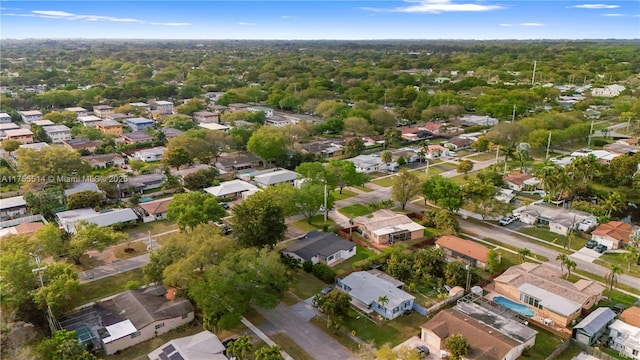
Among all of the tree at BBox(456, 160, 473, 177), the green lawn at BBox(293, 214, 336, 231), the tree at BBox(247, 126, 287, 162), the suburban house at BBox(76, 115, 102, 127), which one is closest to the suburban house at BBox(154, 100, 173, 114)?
the suburban house at BBox(76, 115, 102, 127)

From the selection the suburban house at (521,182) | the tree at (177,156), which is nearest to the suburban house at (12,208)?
the tree at (177,156)

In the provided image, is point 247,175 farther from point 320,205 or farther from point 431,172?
point 431,172

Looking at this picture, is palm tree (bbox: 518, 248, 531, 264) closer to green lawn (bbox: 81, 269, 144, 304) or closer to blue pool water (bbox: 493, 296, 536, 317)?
blue pool water (bbox: 493, 296, 536, 317)

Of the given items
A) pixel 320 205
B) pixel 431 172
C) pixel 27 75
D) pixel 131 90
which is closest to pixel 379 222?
pixel 320 205

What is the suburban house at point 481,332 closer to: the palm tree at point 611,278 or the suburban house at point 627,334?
the suburban house at point 627,334

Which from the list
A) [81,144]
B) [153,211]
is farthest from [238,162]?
[81,144]
